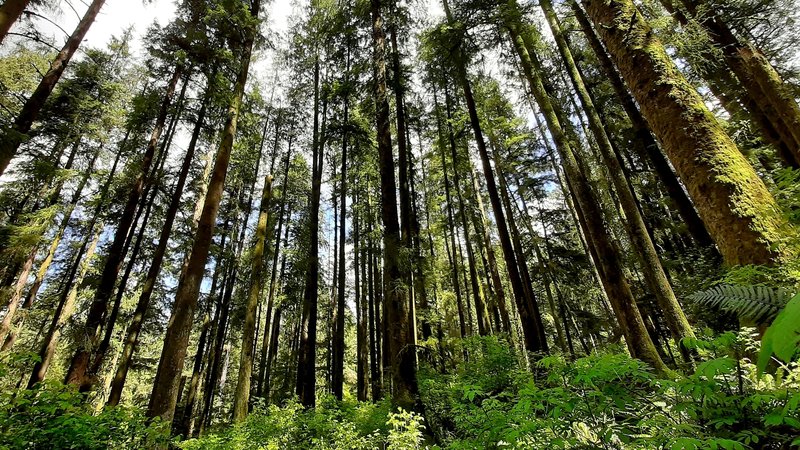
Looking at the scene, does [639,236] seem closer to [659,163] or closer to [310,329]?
[659,163]

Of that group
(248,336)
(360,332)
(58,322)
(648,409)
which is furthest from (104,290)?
(648,409)

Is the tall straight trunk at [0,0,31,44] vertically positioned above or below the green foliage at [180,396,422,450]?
above

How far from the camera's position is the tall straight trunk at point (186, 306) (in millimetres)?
6568

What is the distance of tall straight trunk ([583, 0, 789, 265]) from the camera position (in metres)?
2.94

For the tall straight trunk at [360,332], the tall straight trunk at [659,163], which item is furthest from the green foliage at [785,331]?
the tall straight trunk at [360,332]

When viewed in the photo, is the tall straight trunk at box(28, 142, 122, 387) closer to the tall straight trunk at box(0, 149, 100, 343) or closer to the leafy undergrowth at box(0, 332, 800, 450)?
the tall straight trunk at box(0, 149, 100, 343)

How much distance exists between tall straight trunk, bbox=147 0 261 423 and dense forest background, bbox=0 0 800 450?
0.16ft

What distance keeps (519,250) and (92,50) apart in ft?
77.7

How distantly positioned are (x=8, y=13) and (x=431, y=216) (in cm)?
1972

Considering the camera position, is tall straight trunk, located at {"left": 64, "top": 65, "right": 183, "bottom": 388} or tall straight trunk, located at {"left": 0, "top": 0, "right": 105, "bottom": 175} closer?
tall straight trunk, located at {"left": 0, "top": 0, "right": 105, "bottom": 175}

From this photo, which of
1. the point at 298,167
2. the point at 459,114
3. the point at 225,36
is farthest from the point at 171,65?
the point at 459,114

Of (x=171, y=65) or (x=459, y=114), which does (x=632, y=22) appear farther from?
(x=171, y=65)

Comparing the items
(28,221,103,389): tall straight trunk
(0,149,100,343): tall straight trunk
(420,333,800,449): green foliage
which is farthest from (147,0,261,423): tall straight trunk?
(0,149,100,343): tall straight trunk

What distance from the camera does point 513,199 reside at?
19844 millimetres
